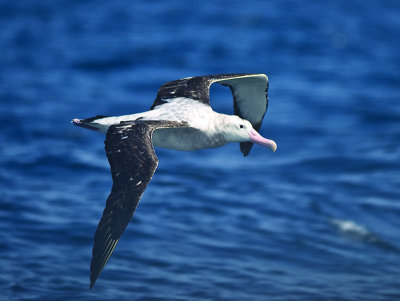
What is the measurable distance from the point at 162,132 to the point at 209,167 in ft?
31.7

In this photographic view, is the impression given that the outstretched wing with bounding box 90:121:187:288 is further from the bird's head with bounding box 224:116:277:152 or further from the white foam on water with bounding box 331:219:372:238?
the white foam on water with bounding box 331:219:372:238

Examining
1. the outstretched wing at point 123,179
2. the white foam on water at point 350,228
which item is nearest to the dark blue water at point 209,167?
the white foam on water at point 350,228

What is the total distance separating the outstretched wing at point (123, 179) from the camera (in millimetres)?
9305

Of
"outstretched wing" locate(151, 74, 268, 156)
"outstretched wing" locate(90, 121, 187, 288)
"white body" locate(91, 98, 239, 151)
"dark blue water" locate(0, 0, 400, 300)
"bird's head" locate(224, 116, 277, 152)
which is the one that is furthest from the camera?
"dark blue water" locate(0, 0, 400, 300)

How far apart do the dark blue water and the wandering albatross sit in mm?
2922

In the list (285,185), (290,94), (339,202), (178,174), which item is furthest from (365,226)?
(290,94)

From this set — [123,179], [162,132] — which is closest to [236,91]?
[162,132]

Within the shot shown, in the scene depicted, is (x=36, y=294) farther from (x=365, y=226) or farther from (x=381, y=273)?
(x=365, y=226)

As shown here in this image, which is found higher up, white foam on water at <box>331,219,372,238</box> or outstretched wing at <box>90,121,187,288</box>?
white foam on water at <box>331,219,372,238</box>

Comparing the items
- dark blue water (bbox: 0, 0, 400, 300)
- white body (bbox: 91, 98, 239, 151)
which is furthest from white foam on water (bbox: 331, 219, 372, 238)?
white body (bbox: 91, 98, 239, 151)

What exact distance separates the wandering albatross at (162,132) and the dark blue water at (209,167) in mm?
2922

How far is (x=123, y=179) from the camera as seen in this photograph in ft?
32.3

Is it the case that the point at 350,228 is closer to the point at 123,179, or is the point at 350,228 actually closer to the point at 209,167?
the point at 209,167

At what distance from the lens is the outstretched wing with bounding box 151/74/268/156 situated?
12.4m
